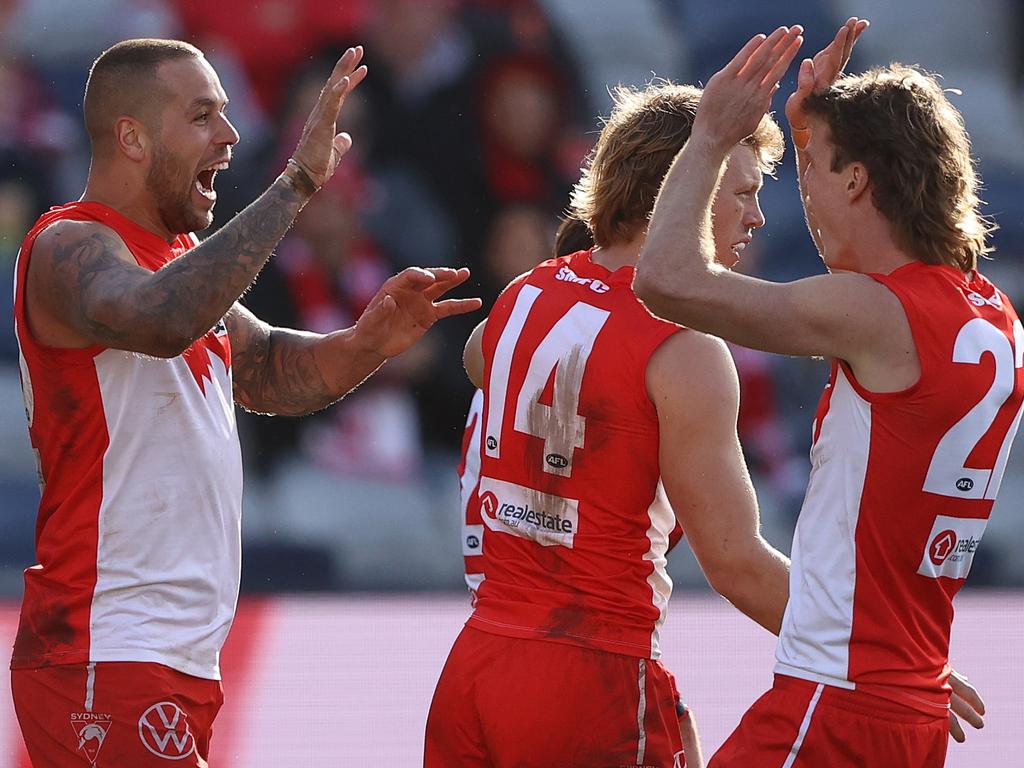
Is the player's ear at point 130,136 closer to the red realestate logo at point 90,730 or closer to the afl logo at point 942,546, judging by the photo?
the red realestate logo at point 90,730

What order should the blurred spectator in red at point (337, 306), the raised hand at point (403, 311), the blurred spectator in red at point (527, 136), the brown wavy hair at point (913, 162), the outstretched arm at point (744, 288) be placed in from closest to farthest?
the outstretched arm at point (744, 288) → the brown wavy hair at point (913, 162) → the raised hand at point (403, 311) → the blurred spectator in red at point (337, 306) → the blurred spectator in red at point (527, 136)

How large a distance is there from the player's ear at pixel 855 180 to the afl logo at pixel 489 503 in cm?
97

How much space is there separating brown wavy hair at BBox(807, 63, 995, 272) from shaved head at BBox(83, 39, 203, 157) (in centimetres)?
153

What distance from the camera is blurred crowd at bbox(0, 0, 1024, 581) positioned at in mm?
9914

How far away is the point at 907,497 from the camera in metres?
2.84

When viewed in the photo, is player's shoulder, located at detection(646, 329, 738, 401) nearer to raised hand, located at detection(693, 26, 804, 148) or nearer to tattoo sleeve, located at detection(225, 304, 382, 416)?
raised hand, located at detection(693, 26, 804, 148)

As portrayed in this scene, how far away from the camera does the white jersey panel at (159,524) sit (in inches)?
125

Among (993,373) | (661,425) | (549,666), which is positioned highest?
(993,373)

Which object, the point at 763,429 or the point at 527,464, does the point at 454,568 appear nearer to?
the point at 763,429

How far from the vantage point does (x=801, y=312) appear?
2.78 m

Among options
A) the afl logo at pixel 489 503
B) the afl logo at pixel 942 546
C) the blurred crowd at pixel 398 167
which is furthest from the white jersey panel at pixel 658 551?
the blurred crowd at pixel 398 167

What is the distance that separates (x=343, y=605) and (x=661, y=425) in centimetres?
620

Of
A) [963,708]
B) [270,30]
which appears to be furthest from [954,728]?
[270,30]

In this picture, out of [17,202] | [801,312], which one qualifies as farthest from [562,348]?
[17,202]
